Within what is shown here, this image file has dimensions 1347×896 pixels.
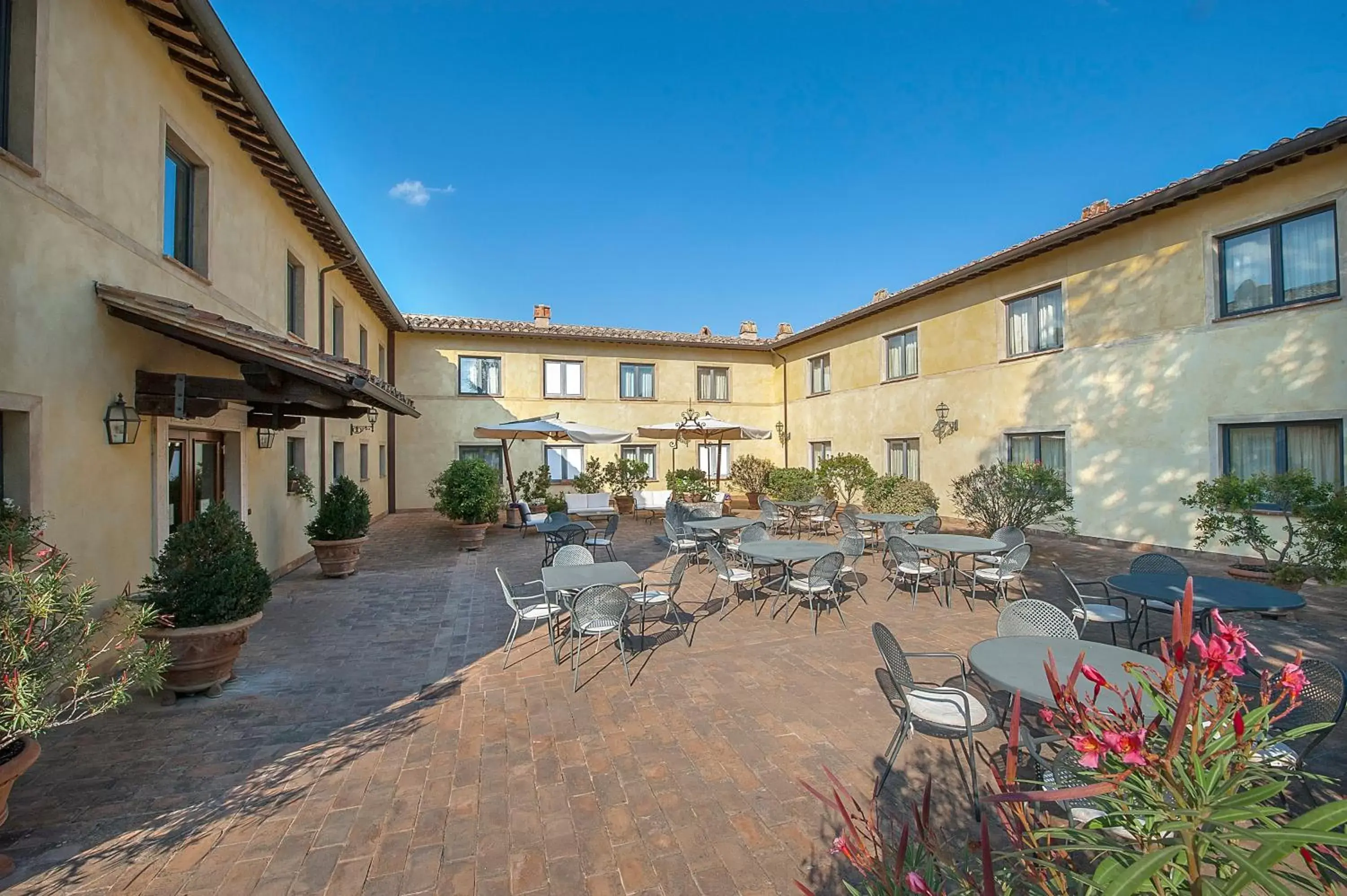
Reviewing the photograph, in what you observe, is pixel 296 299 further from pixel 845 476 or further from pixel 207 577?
pixel 845 476

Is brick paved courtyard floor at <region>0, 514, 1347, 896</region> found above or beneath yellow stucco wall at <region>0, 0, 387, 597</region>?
beneath

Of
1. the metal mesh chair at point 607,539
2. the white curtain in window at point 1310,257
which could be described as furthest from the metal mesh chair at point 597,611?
the white curtain in window at point 1310,257

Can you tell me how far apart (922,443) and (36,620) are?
15708 mm

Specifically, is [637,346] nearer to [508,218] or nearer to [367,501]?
[508,218]

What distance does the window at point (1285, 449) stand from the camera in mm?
8320

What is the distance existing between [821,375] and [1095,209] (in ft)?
29.8

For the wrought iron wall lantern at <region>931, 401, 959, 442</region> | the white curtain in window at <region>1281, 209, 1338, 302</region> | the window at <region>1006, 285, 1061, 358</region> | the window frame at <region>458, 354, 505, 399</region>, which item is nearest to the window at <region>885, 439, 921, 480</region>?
the wrought iron wall lantern at <region>931, 401, 959, 442</region>

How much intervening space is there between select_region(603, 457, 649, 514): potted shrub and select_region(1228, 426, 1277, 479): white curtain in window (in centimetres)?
1321

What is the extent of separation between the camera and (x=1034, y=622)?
12.7 ft

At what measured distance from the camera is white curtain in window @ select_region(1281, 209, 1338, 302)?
8.24 metres

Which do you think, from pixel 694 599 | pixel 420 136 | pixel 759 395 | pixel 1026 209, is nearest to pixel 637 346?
pixel 759 395

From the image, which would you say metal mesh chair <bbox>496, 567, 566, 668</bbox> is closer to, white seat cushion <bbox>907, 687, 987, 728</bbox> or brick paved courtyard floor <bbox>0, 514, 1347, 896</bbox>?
brick paved courtyard floor <bbox>0, 514, 1347, 896</bbox>

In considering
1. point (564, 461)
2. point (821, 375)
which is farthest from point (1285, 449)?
point (564, 461)

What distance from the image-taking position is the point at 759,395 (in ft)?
71.6
